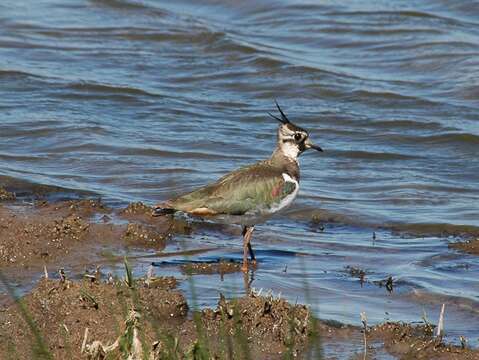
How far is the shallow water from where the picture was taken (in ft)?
29.1

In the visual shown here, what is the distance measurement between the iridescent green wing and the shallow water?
0.38 m

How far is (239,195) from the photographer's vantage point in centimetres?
879

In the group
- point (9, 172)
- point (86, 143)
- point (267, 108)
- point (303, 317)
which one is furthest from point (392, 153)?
point (303, 317)

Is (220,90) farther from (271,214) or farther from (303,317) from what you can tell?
(303,317)

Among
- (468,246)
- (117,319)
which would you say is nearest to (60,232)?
(117,319)

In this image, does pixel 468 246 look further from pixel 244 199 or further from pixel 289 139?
pixel 244 199

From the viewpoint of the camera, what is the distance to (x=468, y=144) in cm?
1284

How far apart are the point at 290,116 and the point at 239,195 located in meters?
5.36

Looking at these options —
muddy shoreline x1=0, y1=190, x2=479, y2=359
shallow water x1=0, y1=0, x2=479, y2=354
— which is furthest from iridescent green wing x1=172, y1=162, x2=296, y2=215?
muddy shoreline x1=0, y1=190, x2=479, y2=359

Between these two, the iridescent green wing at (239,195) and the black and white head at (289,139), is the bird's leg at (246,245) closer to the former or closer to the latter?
the iridescent green wing at (239,195)

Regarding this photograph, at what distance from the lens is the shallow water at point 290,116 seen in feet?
29.1

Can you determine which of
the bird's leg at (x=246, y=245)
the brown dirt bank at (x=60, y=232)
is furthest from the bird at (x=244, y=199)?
the brown dirt bank at (x=60, y=232)

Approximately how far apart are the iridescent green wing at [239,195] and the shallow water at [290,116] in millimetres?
384

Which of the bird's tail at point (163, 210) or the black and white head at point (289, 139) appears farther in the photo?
the black and white head at point (289, 139)
